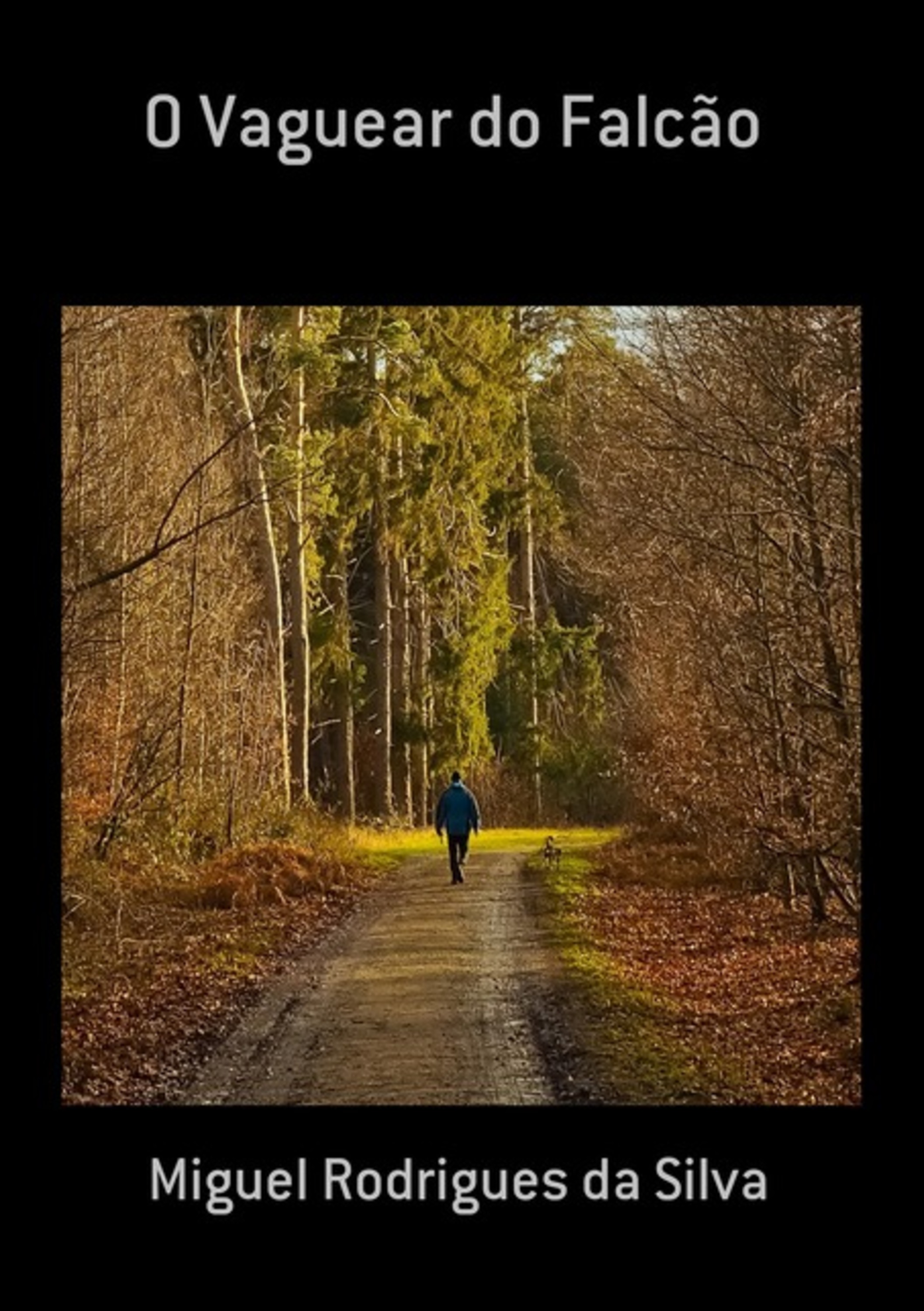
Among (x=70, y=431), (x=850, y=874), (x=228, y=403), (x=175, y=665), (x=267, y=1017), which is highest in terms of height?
(x=228, y=403)

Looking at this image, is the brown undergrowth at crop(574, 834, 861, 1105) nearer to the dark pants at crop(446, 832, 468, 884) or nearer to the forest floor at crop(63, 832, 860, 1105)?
the forest floor at crop(63, 832, 860, 1105)

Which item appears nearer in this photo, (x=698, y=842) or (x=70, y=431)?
(x=70, y=431)

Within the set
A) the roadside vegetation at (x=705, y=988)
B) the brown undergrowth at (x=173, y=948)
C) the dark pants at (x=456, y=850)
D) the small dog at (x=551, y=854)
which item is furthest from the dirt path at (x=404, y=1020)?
the small dog at (x=551, y=854)

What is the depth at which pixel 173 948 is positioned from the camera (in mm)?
17344

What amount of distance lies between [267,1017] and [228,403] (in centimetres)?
1677

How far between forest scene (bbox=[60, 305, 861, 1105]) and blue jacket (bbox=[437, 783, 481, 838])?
1.03m

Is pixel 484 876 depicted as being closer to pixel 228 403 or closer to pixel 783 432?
pixel 228 403

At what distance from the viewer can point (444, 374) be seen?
35625 millimetres

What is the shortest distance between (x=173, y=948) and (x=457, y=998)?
14.0 feet

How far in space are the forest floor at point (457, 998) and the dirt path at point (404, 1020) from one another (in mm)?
32

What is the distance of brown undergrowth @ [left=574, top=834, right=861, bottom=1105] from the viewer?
1137 centimetres

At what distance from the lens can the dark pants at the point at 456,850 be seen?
75.9ft

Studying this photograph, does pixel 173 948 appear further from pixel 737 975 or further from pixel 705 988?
pixel 737 975

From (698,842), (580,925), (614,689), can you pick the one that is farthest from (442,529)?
(580,925)
